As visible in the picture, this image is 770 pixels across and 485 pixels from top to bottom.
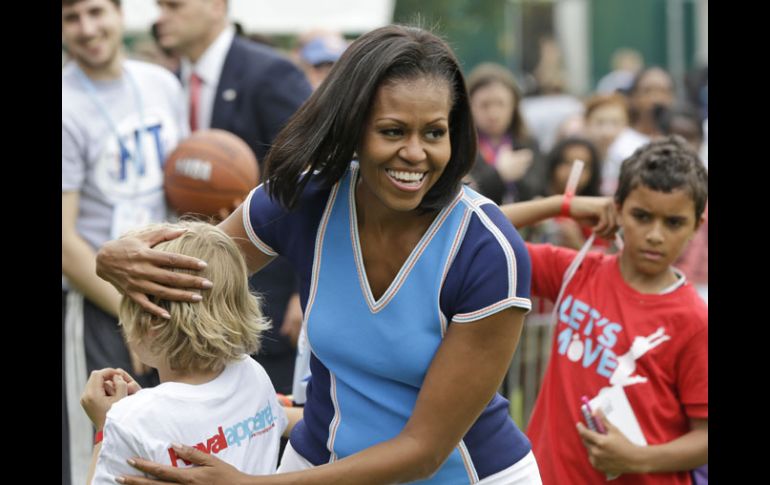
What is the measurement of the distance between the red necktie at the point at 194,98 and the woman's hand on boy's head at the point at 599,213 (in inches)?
93.1

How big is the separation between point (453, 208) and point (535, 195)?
5353 mm

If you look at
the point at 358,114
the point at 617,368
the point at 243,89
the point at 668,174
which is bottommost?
the point at 617,368

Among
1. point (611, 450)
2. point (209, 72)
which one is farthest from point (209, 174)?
point (611, 450)

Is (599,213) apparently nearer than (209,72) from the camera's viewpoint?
Yes

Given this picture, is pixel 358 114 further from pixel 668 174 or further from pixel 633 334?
pixel 668 174

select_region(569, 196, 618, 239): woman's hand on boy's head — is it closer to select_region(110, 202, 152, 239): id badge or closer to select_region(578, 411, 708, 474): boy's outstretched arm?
select_region(578, 411, 708, 474): boy's outstretched arm

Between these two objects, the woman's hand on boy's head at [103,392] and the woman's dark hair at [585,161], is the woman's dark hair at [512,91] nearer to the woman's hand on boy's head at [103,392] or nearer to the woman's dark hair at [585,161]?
the woman's dark hair at [585,161]

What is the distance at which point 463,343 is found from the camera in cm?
303

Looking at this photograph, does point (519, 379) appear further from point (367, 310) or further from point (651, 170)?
point (367, 310)

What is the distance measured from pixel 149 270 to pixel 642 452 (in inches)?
71.8

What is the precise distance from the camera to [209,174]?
207 inches

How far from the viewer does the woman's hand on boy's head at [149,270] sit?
10.2 ft

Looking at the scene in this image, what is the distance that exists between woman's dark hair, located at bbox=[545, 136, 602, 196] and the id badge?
3693 mm
